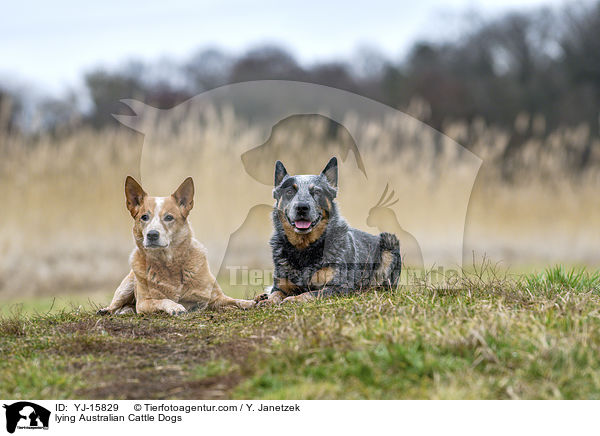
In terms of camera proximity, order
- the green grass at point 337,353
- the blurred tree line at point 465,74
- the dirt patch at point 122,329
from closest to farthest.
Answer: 1. the green grass at point 337,353
2. the dirt patch at point 122,329
3. the blurred tree line at point 465,74

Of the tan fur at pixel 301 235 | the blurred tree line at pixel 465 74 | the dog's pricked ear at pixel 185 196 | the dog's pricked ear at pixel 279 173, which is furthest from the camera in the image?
the blurred tree line at pixel 465 74

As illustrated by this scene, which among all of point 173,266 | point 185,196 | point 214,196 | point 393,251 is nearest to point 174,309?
point 173,266

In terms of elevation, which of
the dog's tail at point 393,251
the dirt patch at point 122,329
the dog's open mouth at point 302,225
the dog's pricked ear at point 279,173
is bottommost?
the dirt patch at point 122,329

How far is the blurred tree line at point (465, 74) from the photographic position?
2147 centimetres

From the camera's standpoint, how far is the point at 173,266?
5008 millimetres

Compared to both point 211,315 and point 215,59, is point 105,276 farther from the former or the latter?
point 215,59

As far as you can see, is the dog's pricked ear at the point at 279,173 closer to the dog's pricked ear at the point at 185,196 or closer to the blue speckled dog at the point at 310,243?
the blue speckled dog at the point at 310,243

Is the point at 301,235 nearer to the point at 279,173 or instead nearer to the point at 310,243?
the point at 310,243

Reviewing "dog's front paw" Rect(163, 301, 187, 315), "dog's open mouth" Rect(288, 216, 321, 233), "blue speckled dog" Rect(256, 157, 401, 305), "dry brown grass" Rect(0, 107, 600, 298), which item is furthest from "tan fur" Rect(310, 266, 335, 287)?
"dry brown grass" Rect(0, 107, 600, 298)

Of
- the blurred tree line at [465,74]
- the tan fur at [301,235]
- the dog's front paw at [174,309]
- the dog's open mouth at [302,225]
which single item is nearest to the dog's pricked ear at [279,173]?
the tan fur at [301,235]

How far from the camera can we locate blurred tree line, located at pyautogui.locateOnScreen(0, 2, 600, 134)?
70.4 feet
